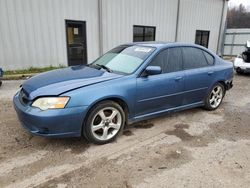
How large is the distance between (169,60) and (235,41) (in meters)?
15.8

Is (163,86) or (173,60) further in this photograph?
→ (173,60)

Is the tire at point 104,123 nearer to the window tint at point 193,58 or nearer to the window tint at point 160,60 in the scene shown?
the window tint at point 160,60

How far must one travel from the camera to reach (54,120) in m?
2.92

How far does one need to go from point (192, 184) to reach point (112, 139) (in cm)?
139

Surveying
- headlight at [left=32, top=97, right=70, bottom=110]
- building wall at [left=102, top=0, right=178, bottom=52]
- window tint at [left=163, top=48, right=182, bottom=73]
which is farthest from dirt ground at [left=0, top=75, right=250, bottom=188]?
building wall at [left=102, top=0, right=178, bottom=52]

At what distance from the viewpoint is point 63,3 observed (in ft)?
30.8

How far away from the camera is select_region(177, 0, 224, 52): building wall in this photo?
46.3ft

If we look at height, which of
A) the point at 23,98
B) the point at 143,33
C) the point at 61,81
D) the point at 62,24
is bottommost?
the point at 23,98

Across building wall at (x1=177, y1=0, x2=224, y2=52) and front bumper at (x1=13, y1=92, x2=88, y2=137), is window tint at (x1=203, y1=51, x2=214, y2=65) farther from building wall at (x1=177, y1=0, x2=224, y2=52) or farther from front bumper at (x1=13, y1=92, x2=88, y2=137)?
building wall at (x1=177, y1=0, x2=224, y2=52)

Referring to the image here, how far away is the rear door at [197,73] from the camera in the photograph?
4.32 m

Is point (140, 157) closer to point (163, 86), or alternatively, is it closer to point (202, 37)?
point (163, 86)

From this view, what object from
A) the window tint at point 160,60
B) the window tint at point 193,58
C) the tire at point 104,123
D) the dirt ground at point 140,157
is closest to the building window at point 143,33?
the window tint at point 193,58

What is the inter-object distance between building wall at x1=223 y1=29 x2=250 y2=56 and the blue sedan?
14.4m

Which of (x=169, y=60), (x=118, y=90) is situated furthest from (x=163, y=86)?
(x=118, y=90)
